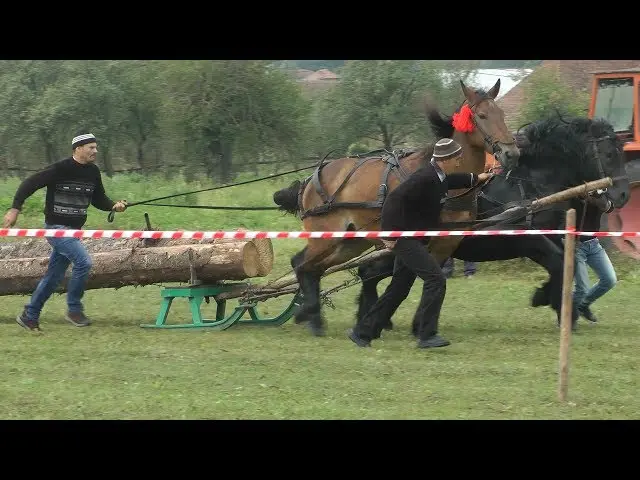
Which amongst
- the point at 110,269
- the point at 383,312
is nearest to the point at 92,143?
the point at 110,269

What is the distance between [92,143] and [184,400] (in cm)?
404

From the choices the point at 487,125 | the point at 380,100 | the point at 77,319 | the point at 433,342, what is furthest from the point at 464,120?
the point at 380,100

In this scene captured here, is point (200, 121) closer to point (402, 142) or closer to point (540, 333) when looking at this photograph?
point (402, 142)

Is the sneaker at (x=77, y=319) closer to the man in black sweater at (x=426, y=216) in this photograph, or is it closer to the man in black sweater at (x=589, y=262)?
the man in black sweater at (x=426, y=216)

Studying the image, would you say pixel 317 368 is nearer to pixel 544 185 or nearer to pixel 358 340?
pixel 358 340

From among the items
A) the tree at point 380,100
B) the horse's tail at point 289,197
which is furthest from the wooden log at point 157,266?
the tree at point 380,100

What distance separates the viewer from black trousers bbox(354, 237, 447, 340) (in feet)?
30.8

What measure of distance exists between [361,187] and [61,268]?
3.08m

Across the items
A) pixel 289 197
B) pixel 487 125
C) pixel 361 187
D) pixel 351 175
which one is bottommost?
pixel 289 197

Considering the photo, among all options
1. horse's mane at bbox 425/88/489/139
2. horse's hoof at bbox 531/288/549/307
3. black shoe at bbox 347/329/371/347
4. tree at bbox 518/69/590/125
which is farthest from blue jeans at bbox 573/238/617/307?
tree at bbox 518/69/590/125

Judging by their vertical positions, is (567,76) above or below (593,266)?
above

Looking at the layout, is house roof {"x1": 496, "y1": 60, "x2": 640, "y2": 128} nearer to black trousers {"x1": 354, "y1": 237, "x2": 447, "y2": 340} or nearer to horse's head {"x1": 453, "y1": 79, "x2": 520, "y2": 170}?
horse's head {"x1": 453, "y1": 79, "x2": 520, "y2": 170}

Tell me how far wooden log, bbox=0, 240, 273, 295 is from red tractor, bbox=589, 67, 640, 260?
248 inches

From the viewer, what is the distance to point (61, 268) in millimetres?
10805
